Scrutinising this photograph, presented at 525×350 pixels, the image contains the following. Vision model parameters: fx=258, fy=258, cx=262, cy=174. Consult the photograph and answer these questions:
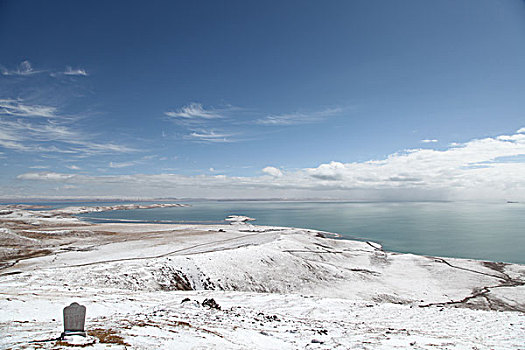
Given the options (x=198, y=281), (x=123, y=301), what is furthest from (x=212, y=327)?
(x=198, y=281)

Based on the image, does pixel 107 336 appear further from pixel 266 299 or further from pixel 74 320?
pixel 266 299

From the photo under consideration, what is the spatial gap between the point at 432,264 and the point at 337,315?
3669 cm

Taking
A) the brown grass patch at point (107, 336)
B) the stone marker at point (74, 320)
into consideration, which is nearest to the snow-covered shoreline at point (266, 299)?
the brown grass patch at point (107, 336)

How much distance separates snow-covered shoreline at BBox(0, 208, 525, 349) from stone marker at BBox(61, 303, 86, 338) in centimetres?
66

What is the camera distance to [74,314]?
871 centimetres

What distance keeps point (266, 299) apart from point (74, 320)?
17.4 metres

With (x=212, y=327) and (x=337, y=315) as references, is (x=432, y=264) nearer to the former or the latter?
(x=337, y=315)

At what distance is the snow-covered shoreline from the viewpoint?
39.5ft

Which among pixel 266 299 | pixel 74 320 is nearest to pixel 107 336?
pixel 74 320

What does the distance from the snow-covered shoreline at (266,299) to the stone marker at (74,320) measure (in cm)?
66

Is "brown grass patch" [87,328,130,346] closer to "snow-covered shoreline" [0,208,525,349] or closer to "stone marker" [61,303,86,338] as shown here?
"snow-covered shoreline" [0,208,525,349]

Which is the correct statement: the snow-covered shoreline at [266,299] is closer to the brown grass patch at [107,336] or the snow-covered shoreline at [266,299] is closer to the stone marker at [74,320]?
the brown grass patch at [107,336]

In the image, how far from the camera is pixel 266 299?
2347 centimetres

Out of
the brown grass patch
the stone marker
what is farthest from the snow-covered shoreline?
the stone marker
